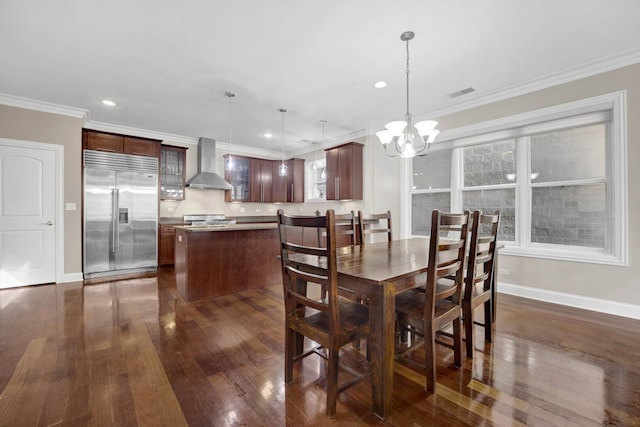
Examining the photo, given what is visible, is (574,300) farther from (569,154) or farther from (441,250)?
(441,250)

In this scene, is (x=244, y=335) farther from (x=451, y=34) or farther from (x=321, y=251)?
(x=451, y=34)

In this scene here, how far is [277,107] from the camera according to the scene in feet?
13.3

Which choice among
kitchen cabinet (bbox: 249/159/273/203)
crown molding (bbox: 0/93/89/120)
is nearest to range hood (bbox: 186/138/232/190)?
kitchen cabinet (bbox: 249/159/273/203)

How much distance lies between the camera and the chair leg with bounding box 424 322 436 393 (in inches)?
62.0

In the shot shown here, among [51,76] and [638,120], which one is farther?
[51,76]

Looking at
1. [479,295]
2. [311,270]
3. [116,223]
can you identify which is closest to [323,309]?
[311,270]

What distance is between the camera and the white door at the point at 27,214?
3732 mm

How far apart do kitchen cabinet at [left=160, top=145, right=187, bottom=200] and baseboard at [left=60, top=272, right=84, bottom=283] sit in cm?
182

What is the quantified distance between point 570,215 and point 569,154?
717mm

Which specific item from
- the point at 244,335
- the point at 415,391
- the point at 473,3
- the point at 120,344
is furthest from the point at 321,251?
the point at 473,3

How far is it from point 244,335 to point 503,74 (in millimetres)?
3852

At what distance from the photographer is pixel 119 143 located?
4648 mm

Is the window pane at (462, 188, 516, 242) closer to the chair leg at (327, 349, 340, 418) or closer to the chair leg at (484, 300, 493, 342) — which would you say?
the chair leg at (484, 300, 493, 342)

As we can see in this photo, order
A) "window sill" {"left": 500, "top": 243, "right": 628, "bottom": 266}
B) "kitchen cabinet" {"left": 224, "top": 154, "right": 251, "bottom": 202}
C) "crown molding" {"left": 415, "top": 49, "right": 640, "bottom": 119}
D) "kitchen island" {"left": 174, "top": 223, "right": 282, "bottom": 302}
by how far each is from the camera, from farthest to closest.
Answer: "kitchen cabinet" {"left": 224, "top": 154, "right": 251, "bottom": 202} < "kitchen island" {"left": 174, "top": 223, "right": 282, "bottom": 302} < "window sill" {"left": 500, "top": 243, "right": 628, "bottom": 266} < "crown molding" {"left": 415, "top": 49, "right": 640, "bottom": 119}
